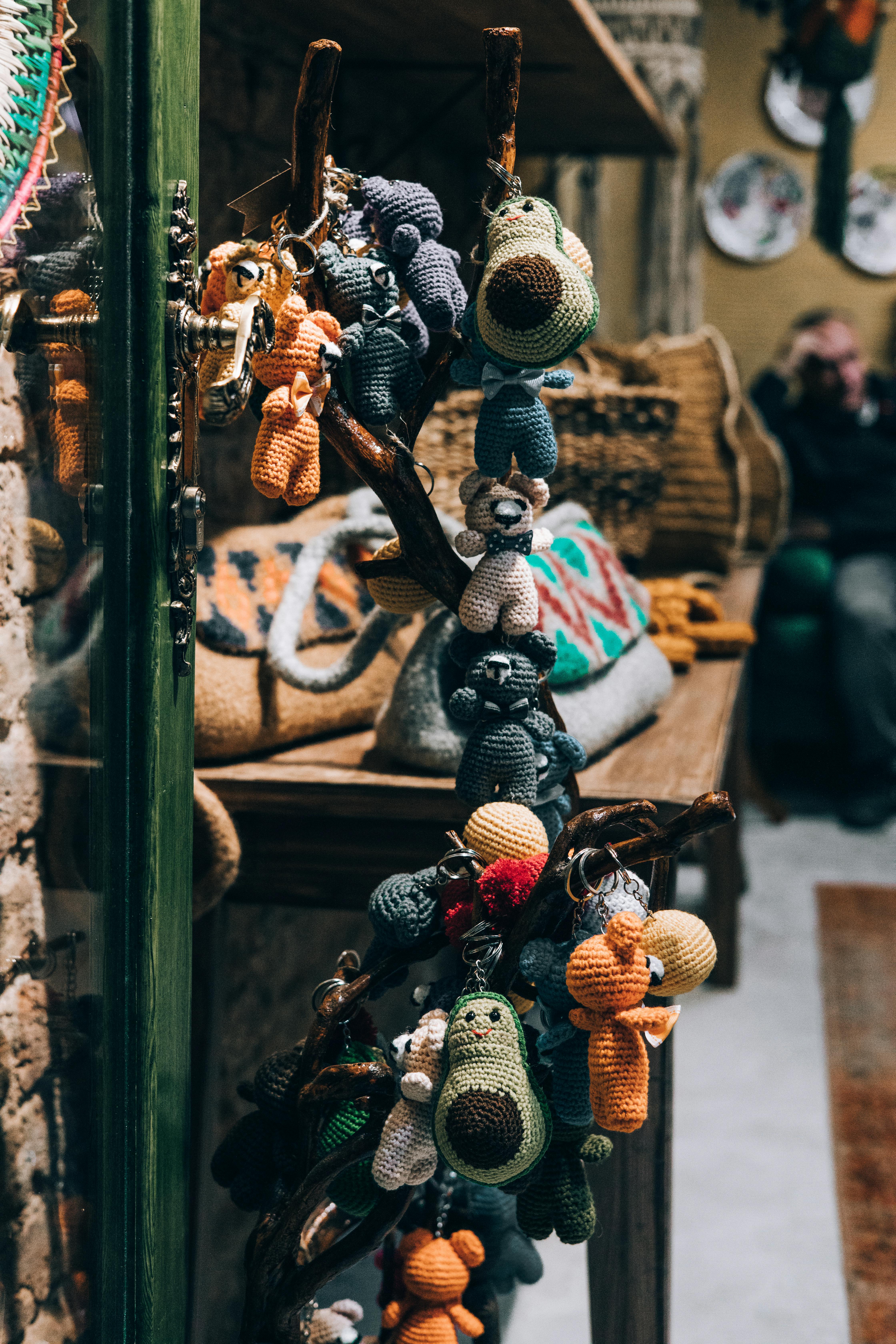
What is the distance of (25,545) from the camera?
726 mm

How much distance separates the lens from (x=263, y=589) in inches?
42.9

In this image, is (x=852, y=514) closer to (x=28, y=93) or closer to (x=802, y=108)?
(x=802, y=108)

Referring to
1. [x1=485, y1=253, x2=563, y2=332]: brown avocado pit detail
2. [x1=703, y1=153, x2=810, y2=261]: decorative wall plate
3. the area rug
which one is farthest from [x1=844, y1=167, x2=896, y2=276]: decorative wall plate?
[x1=485, y1=253, x2=563, y2=332]: brown avocado pit detail

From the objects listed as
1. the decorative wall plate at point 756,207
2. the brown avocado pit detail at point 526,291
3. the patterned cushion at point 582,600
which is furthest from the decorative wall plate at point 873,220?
the brown avocado pit detail at point 526,291

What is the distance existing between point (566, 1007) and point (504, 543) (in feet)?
0.86

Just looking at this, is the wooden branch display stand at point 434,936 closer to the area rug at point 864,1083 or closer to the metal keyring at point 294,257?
the metal keyring at point 294,257

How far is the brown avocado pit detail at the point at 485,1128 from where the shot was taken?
2.04 ft

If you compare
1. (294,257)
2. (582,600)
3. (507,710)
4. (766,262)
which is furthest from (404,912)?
(766,262)

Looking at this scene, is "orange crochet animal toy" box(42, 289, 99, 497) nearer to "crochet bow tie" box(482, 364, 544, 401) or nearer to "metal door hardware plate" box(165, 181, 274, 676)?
"metal door hardware plate" box(165, 181, 274, 676)

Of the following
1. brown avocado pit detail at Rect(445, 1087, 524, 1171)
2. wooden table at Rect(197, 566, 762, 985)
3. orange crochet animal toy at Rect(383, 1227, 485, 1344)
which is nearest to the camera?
brown avocado pit detail at Rect(445, 1087, 524, 1171)

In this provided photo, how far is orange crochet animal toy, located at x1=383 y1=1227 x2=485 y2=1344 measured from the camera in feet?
2.73

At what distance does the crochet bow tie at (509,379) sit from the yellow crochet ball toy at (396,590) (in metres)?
0.12

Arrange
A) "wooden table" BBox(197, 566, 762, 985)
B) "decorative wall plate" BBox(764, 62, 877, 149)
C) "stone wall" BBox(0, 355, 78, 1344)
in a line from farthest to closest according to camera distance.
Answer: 1. "decorative wall plate" BBox(764, 62, 877, 149)
2. "wooden table" BBox(197, 566, 762, 985)
3. "stone wall" BBox(0, 355, 78, 1344)

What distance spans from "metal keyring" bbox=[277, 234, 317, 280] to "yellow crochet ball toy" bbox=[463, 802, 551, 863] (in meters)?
0.31
